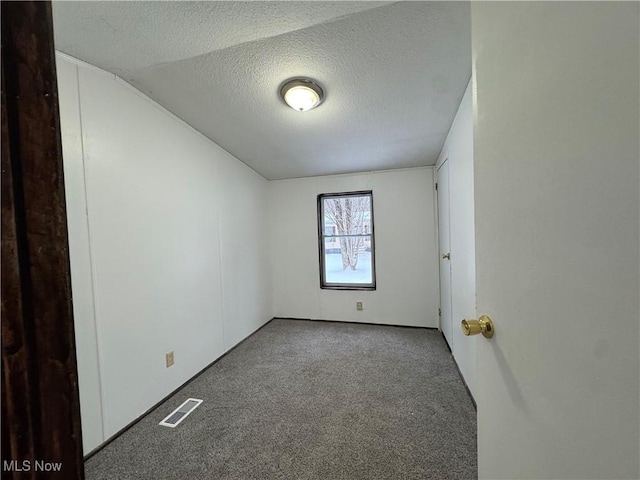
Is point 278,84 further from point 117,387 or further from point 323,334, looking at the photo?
point 323,334

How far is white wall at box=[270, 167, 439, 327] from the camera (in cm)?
325

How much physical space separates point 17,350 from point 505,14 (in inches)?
41.9

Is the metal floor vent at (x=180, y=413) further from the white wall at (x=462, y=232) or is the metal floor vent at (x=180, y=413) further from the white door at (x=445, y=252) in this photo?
the white door at (x=445, y=252)

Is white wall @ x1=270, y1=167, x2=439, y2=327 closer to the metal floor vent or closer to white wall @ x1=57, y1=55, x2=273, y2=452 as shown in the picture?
white wall @ x1=57, y1=55, x2=273, y2=452

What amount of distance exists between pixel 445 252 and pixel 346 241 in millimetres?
1330

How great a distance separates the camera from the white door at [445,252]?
8.29ft

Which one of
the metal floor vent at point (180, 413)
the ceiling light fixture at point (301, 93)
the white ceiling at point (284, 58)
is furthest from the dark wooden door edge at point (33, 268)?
the metal floor vent at point (180, 413)

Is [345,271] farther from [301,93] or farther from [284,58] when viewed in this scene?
[284,58]

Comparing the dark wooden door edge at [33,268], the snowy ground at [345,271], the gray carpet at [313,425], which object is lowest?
the gray carpet at [313,425]

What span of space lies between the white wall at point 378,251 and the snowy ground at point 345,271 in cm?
17

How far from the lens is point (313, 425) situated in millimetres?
1635

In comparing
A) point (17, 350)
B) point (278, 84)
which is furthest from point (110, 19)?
point (17, 350)

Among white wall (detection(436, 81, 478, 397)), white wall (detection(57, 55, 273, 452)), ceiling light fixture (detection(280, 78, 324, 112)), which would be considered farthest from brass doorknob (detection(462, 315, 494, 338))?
white wall (detection(57, 55, 273, 452))

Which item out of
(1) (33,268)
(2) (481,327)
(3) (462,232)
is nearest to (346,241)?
(3) (462,232)
